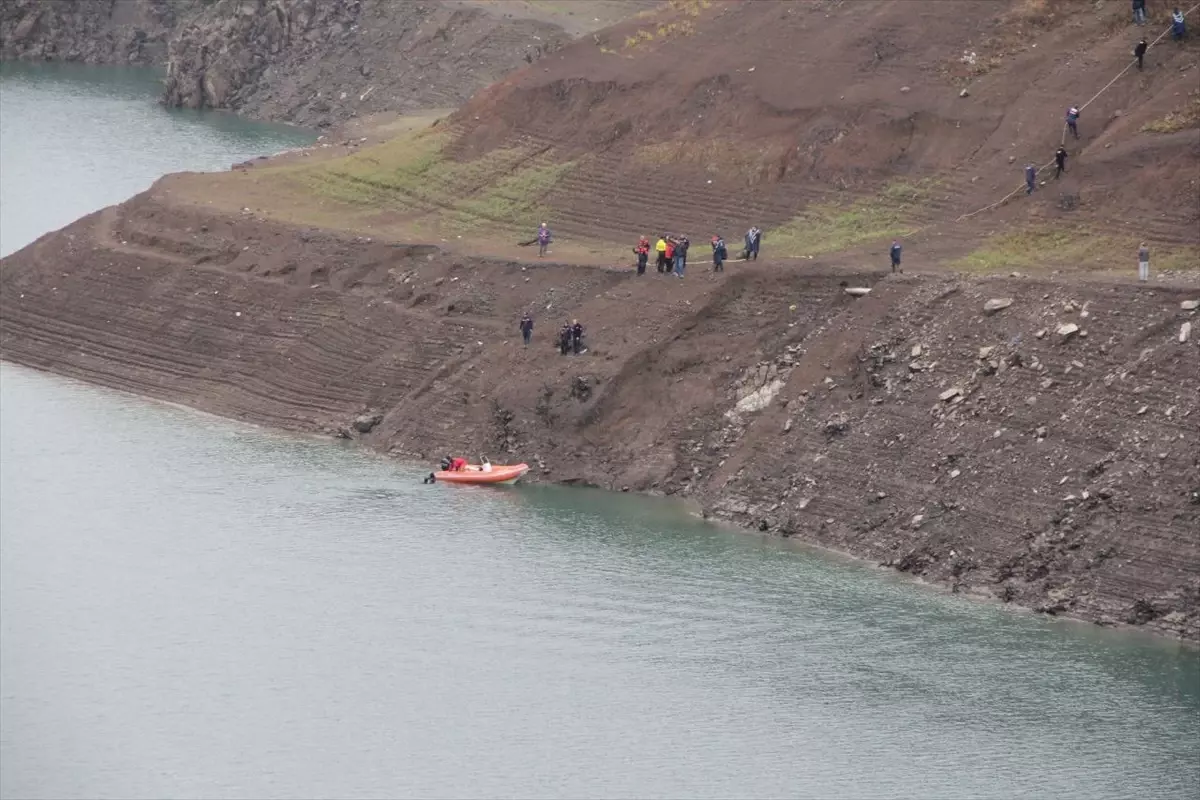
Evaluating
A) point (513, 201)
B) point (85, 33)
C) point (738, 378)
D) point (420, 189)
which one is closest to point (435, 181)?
point (420, 189)

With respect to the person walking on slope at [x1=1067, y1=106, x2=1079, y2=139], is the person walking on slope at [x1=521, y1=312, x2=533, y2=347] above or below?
below

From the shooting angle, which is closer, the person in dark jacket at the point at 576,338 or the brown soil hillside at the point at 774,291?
the brown soil hillside at the point at 774,291

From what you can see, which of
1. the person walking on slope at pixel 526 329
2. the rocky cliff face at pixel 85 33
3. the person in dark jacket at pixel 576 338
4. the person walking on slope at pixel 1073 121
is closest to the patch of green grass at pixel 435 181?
the person walking on slope at pixel 526 329

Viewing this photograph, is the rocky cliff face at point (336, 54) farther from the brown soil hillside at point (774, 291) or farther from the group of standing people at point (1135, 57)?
the group of standing people at point (1135, 57)

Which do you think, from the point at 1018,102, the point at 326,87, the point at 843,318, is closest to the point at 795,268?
the point at 843,318

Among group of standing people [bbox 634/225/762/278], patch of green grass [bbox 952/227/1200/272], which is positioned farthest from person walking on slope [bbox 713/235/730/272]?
patch of green grass [bbox 952/227/1200/272]

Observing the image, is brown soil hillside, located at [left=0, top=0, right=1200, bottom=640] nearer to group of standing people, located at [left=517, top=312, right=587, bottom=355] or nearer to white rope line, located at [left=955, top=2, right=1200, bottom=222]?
white rope line, located at [left=955, top=2, right=1200, bottom=222]

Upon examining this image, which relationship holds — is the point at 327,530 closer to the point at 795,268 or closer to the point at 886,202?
the point at 795,268
